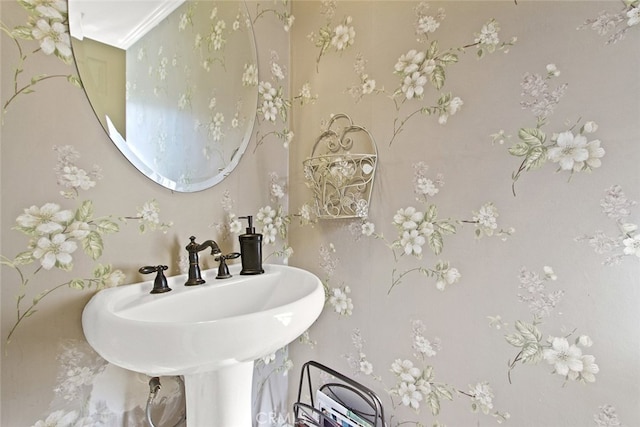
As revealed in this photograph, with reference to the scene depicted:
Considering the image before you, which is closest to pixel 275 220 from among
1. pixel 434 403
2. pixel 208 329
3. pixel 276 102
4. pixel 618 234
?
pixel 276 102

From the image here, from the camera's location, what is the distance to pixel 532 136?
2.40 feet

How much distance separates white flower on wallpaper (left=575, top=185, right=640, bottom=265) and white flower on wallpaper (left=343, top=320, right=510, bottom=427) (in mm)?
422

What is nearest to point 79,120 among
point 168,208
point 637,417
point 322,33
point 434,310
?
point 168,208

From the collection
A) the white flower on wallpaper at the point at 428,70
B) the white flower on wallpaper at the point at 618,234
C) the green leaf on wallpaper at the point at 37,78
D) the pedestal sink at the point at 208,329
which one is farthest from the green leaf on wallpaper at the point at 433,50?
the green leaf on wallpaper at the point at 37,78

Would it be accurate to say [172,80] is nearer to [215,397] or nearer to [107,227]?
[107,227]

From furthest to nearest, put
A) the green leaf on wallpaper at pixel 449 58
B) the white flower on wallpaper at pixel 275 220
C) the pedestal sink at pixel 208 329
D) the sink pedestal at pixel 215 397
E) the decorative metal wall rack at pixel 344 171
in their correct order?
the white flower on wallpaper at pixel 275 220
the decorative metal wall rack at pixel 344 171
the green leaf on wallpaper at pixel 449 58
the sink pedestal at pixel 215 397
the pedestal sink at pixel 208 329

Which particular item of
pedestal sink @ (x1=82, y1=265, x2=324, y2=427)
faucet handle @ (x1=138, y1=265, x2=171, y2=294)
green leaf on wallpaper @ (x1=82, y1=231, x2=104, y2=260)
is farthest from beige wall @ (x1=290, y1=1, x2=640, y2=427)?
green leaf on wallpaper @ (x1=82, y1=231, x2=104, y2=260)

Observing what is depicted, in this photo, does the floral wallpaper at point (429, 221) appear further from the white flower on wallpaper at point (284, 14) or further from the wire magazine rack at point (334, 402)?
the white flower on wallpaper at point (284, 14)

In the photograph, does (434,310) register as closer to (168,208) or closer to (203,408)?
A: (203,408)

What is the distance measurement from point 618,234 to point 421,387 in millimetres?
619

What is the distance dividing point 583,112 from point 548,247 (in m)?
0.31

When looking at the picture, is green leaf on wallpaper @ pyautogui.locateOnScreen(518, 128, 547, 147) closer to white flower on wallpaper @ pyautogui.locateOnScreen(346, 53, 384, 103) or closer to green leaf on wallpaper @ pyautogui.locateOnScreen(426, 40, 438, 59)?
green leaf on wallpaper @ pyautogui.locateOnScreen(426, 40, 438, 59)

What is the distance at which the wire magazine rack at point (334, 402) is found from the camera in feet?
3.01

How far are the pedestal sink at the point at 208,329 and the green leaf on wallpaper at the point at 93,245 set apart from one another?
90 mm
